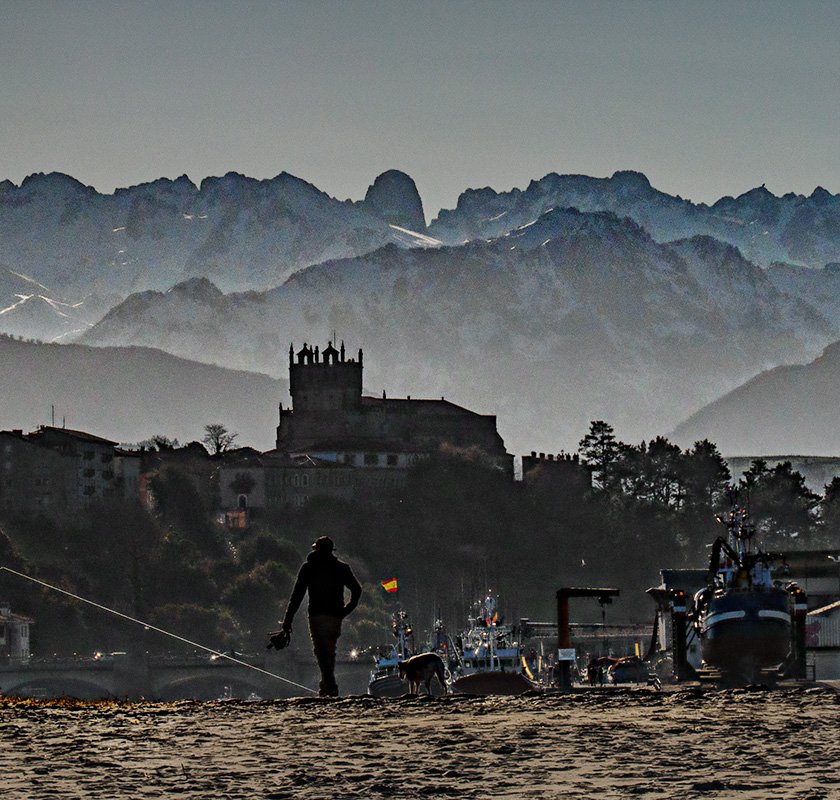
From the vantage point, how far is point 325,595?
2611cm

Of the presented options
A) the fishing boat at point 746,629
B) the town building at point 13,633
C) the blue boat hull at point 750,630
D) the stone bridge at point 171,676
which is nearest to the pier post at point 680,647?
the fishing boat at point 746,629

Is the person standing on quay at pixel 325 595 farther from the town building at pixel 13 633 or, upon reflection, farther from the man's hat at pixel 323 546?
the town building at pixel 13 633

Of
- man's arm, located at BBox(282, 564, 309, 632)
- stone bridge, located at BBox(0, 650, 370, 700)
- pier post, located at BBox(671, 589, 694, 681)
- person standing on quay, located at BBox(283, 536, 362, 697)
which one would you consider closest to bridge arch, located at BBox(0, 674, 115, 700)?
stone bridge, located at BBox(0, 650, 370, 700)

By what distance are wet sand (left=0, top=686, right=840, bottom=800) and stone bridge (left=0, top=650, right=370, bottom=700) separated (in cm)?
11722

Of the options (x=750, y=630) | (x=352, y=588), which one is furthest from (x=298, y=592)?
(x=750, y=630)

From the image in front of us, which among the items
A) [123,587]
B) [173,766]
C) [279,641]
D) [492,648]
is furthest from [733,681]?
[123,587]

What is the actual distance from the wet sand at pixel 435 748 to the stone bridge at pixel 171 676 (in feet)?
385

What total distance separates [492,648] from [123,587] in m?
96.8

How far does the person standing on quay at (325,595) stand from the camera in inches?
1024

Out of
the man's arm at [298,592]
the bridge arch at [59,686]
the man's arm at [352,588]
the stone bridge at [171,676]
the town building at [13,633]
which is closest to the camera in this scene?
the man's arm at [352,588]

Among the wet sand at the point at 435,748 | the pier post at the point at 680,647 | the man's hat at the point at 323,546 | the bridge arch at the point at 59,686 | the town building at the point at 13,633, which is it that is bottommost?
the wet sand at the point at 435,748

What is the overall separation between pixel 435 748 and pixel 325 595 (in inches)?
263

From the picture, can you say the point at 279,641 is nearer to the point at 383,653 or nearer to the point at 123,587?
the point at 383,653

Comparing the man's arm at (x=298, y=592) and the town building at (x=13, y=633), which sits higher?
the town building at (x=13, y=633)
